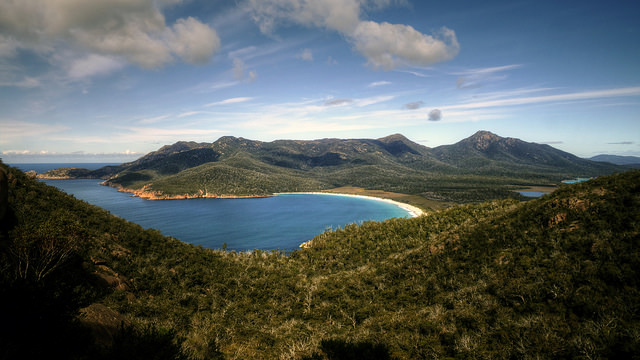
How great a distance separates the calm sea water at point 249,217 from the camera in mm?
97125

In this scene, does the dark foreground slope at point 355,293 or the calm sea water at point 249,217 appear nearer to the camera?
the dark foreground slope at point 355,293

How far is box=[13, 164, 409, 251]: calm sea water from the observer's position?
319ft

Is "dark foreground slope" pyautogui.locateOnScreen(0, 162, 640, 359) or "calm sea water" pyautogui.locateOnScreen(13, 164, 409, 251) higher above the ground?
"dark foreground slope" pyautogui.locateOnScreen(0, 162, 640, 359)

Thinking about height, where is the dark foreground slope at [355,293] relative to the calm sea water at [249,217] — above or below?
above

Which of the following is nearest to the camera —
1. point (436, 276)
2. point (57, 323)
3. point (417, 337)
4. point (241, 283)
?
point (57, 323)

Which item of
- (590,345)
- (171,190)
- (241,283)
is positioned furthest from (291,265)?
(171,190)

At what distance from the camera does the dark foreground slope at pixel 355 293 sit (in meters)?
8.34

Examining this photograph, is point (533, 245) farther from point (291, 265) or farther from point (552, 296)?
point (291, 265)

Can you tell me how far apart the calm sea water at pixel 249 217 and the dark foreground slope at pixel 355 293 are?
64.8 metres

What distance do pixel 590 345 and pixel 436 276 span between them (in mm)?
10918

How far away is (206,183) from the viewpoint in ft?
636

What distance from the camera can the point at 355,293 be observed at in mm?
19406

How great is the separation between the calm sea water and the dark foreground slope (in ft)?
213

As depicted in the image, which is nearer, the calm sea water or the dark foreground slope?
the dark foreground slope
